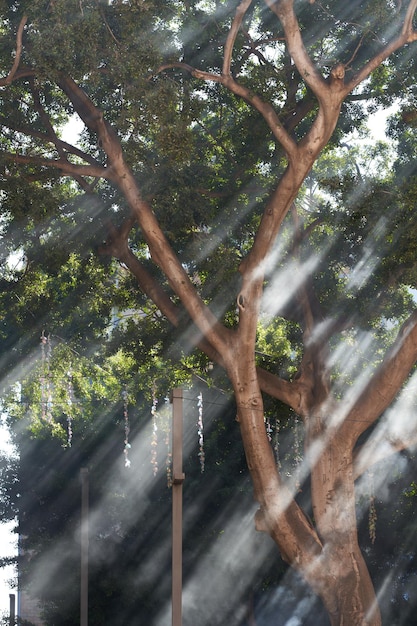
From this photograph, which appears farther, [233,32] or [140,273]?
[140,273]

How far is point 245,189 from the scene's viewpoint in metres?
16.9

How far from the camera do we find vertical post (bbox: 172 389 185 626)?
13.2m

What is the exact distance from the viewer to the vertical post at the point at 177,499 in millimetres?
13242

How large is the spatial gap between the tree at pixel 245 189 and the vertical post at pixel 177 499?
1449mm

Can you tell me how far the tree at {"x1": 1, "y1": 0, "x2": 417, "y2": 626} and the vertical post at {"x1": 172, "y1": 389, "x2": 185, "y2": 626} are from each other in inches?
57.1

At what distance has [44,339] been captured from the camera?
16328 millimetres

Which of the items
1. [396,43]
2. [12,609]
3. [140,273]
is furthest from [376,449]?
[12,609]

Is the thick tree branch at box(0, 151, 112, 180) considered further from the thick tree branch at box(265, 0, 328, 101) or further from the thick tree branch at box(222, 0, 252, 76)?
the thick tree branch at box(265, 0, 328, 101)

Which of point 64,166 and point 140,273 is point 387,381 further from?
point 64,166

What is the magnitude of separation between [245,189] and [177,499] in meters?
5.34

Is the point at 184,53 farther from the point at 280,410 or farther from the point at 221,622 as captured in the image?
the point at 221,622

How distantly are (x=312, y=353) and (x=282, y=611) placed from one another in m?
7.41

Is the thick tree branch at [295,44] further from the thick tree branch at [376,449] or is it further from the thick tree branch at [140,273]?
the thick tree branch at [376,449]

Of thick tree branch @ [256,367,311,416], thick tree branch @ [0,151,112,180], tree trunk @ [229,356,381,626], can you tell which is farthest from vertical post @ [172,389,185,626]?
thick tree branch @ [0,151,112,180]
